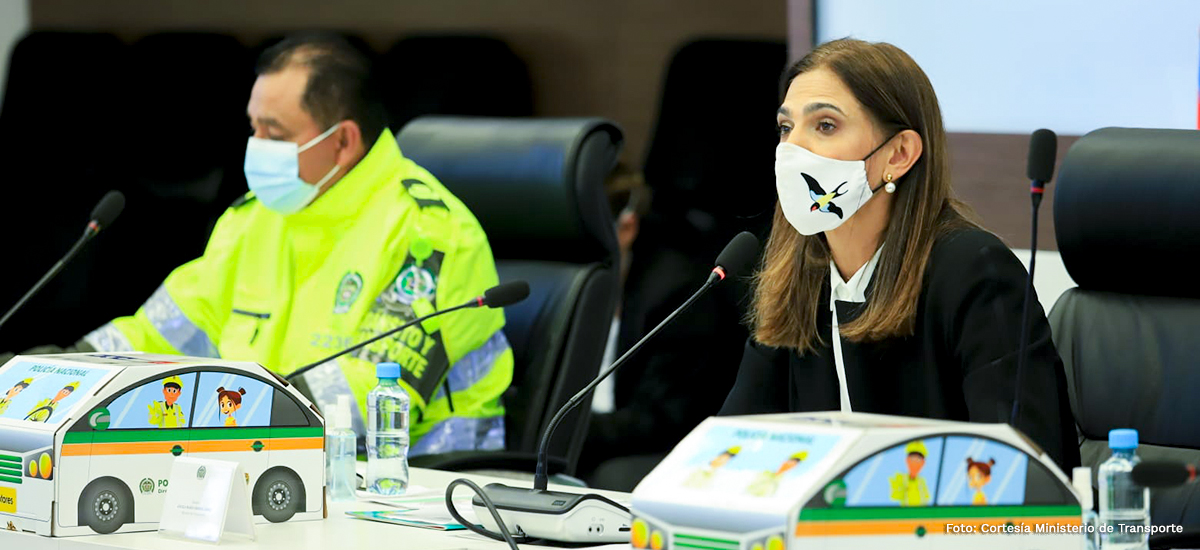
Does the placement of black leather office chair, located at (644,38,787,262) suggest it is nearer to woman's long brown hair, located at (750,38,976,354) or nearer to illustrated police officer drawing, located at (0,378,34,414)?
woman's long brown hair, located at (750,38,976,354)

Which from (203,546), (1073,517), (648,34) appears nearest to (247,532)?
(203,546)

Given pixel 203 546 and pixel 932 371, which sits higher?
pixel 932 371

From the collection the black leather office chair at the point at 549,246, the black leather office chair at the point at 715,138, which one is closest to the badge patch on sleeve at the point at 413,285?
the black leather office chair at the point at 549,246

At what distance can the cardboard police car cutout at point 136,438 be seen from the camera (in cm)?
178

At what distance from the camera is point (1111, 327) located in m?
2.16

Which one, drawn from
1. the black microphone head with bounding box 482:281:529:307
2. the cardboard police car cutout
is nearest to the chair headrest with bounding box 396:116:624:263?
the black microphone head with bounding box 482:281:529:307

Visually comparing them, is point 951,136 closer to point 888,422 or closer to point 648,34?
point 888,422

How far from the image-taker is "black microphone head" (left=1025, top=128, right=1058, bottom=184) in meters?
1.80

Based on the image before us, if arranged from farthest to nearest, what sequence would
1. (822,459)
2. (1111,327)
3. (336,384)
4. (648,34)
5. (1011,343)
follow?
(648,34) < (336,384) < (1111,327) < (1011,343) < (822,459)

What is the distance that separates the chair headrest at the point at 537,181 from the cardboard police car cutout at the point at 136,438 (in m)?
1.08

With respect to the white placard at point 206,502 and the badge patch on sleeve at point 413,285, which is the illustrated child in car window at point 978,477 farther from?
the badge patch on sleeve at point 413,285

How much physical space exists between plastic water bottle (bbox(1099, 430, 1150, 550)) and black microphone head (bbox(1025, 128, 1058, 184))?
325 millimetres

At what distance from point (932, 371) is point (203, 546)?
913 mm

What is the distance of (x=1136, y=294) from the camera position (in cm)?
216
